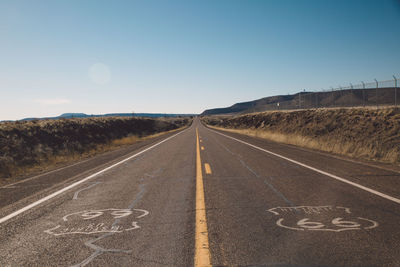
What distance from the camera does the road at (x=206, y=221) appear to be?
3016 mm

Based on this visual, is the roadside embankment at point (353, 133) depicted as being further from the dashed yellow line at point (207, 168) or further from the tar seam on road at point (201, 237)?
the tar seam on road at point (201, 237)

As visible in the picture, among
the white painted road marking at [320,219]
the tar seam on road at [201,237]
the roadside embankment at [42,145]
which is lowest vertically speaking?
the white painted road marking at [320,219]

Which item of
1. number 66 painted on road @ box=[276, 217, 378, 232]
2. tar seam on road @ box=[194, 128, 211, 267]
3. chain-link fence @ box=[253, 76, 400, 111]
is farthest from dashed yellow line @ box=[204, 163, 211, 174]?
chain-link fence @ box=[253, 76, 400, 111]

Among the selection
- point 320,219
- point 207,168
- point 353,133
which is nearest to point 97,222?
point 320,219

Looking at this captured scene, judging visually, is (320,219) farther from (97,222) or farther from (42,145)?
(42,145)

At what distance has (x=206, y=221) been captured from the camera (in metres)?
4.10

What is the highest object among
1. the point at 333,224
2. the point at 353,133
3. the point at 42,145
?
the point at 42,145

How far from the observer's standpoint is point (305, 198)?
5.32m

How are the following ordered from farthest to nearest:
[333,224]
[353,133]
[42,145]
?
[353,133] < [42,145] < [333,224]

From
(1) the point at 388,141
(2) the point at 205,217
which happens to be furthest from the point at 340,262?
(1) the point at 388,141

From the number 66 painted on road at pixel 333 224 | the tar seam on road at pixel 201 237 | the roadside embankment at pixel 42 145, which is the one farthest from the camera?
the roadside embankment at pixel 42 145

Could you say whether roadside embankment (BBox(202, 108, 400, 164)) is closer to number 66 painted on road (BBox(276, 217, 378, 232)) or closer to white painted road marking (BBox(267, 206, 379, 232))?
white painted road marking (BBox(267, 206, 379, 232))

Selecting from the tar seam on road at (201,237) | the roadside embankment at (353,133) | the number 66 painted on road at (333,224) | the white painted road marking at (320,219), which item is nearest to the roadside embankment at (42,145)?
the tar seam on road at (201,237)

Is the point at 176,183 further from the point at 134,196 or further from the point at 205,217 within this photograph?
the point at 205,217
